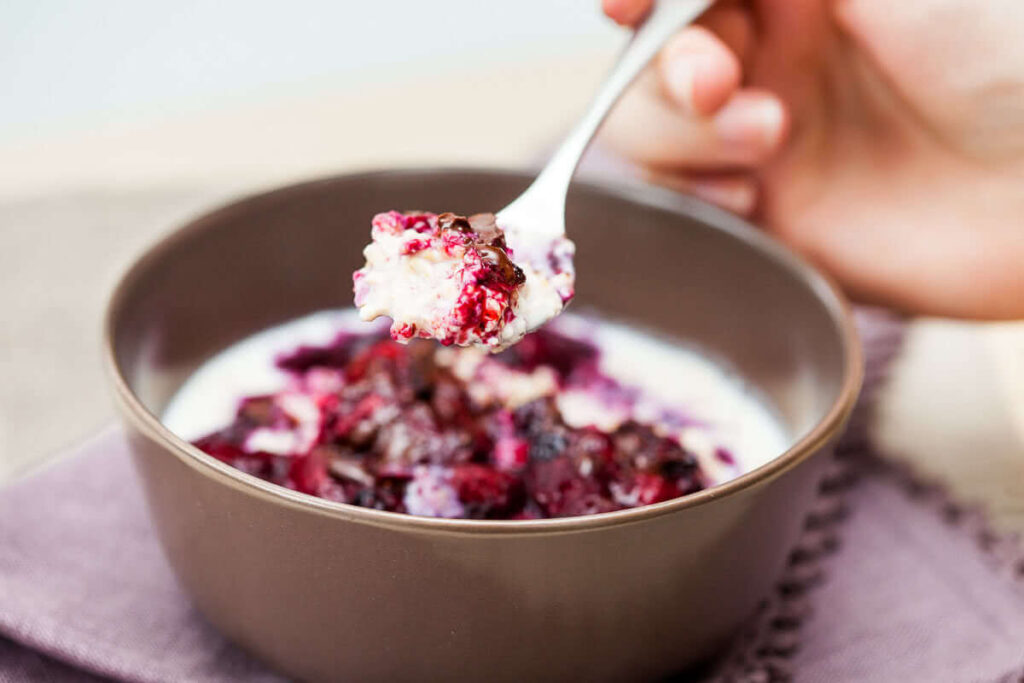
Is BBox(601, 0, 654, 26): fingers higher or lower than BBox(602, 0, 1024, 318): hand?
higher

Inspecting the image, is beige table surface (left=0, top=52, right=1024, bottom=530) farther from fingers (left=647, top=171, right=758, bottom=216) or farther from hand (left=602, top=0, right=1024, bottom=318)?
fingers (left=647, top=171, right=758, bottom=216)

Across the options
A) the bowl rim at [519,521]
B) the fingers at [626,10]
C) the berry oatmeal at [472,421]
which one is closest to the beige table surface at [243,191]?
the bowl rim at [519,521]

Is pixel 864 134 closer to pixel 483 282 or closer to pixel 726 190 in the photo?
pixel 726 190

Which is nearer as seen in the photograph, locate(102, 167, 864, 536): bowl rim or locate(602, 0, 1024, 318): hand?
locate(102, 167, 864, 536): bowl rim

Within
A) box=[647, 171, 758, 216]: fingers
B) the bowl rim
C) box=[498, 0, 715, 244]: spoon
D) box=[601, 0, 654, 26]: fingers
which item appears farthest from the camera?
box=[647, 171, 758, 216]: fingers

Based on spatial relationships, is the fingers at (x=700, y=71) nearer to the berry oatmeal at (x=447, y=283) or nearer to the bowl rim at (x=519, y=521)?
the bowl rim at (x=519, y=521)

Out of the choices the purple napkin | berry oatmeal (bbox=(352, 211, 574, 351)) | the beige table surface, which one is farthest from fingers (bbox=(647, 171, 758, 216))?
berry oatmeal (bbox=(352, 211, 574, 351))

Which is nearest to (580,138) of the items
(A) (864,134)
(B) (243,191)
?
(A) (864,134)
